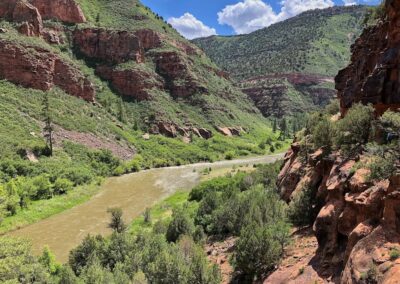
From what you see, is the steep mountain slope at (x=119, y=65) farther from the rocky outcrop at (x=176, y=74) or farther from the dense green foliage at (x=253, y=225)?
the dense green foliage at (x=253, y=225)

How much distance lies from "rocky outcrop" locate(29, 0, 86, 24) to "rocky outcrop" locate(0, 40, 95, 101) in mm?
28801

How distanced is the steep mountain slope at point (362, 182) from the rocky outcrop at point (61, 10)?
113m

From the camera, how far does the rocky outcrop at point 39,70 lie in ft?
283

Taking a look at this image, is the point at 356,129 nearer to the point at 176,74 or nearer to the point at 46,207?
the point at 46,207

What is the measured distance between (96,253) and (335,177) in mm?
17797

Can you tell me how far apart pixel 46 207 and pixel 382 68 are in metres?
42.1

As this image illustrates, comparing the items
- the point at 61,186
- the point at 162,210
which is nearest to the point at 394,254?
the point at 162,210

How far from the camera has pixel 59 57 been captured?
100m

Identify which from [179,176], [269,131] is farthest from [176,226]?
[269,131]

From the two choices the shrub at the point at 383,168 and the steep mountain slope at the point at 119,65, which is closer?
the shrub at the point at 383,168

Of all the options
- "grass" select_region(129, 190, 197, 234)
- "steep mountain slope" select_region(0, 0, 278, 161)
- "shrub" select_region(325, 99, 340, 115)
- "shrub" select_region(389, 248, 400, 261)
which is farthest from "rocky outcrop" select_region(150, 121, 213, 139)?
"shrub" select_region(389, 248, 400, 261)

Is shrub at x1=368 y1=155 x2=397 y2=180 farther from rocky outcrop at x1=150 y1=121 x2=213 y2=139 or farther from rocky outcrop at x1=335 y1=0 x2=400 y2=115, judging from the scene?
rocky outcrop at x1=150 y1=121 x2=213 y2=139

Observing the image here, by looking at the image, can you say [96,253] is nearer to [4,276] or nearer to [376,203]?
[4,276]

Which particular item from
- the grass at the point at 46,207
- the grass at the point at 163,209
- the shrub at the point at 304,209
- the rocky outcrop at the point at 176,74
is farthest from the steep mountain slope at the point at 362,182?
the rocky outcrop at the point at 176,74
